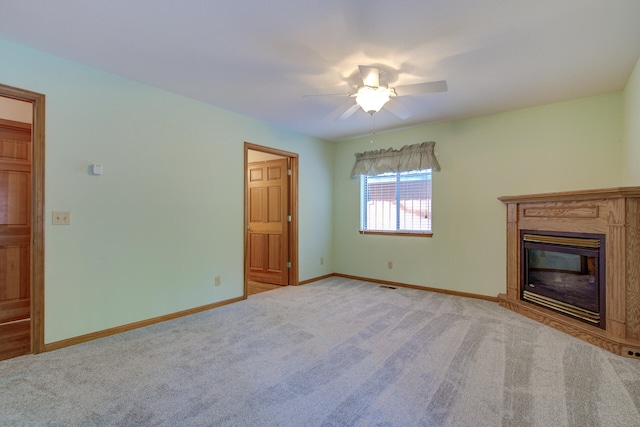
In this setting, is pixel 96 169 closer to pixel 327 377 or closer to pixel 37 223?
pixel 37 223

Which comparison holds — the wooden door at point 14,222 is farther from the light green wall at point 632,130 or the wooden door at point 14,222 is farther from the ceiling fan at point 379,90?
the light green wall at point 632,130

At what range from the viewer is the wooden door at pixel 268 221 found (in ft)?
16.4

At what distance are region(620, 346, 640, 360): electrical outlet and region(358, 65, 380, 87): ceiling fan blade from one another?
290cm

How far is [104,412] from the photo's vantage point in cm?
175

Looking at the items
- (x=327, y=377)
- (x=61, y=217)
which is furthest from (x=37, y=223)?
(x=327, y=377)

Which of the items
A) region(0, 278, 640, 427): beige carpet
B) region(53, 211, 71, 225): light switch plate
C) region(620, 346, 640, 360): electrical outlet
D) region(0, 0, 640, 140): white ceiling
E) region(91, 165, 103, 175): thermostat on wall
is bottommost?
region(0, 278, 640, 427): beige carpet

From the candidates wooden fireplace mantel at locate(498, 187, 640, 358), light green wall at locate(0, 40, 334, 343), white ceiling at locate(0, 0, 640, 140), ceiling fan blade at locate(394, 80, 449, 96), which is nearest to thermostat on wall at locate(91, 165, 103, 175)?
light green wall at locate(0, 40, 334, 343)

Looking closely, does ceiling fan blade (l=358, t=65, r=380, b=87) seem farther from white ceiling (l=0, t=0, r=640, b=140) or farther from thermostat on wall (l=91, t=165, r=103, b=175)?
thermostat on wall (l=91, t=165, r=103, b=175)

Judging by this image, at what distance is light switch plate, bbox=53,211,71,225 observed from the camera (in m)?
2.56

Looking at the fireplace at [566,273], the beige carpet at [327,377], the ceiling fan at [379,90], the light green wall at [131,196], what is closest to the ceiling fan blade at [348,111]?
the ceiling fan at [379,90]

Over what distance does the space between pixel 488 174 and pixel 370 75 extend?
8.29 ft

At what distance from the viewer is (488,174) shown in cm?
402

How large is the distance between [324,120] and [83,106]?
2645mm

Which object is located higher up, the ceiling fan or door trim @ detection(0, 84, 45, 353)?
the ceiling fan
